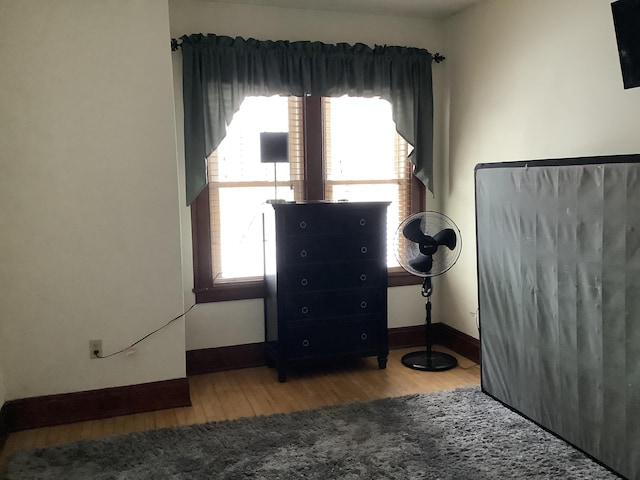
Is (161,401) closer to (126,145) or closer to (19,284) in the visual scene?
(19,284)

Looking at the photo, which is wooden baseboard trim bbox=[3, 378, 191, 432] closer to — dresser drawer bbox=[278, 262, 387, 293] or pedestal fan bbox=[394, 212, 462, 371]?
dresser drawer bbox=[278, 262, 387, 293]

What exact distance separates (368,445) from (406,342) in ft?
5.82

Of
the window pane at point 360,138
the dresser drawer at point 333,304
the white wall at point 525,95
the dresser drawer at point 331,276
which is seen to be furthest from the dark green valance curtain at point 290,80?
the dresser drawer at point 333,304

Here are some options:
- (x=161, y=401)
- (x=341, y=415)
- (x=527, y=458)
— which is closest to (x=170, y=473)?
(x=161, y=401)

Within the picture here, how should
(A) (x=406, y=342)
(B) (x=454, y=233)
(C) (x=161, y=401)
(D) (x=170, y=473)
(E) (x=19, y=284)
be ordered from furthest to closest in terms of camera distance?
1. (A) (x=406, y=342)
2. (B) (x=454, y=233)
3. (C) (x=161, y=401)
4. (E) (x=19, y=284)
5. (D) (x=170, y=473)

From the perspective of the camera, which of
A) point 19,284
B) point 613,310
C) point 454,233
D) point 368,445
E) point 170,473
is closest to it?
point 613,310

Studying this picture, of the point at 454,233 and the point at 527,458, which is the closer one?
the point at 527,458

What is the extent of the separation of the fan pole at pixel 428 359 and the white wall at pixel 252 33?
1.12m

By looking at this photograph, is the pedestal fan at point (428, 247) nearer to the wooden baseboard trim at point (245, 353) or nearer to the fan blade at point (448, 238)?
the fan blade at point (448, 238)

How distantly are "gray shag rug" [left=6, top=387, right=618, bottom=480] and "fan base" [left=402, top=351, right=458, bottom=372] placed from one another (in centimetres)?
69

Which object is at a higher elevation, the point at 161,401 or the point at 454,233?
the point at 454,233

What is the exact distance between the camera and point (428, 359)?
4.06 m

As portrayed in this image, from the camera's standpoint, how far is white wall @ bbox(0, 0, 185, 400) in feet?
10.0

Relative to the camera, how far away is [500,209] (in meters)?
3.13
